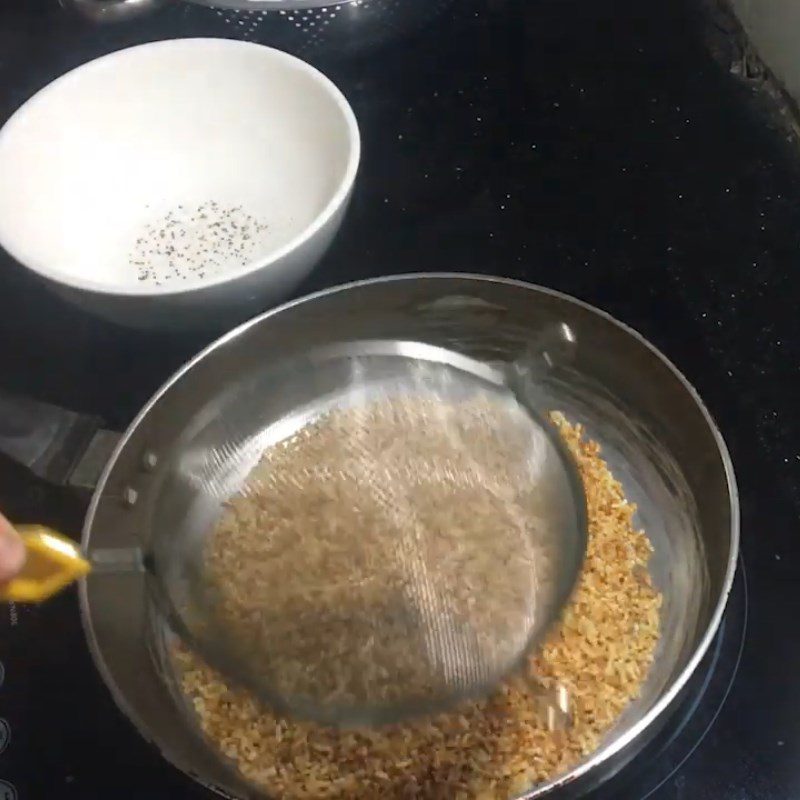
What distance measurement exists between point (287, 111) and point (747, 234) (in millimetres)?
360

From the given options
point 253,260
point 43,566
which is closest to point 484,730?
point 43,566

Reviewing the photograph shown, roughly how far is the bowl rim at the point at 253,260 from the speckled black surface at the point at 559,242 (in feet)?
0.21

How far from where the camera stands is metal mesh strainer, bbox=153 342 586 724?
0.58m

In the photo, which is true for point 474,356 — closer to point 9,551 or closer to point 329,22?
point 329,22

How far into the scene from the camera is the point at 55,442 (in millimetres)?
597

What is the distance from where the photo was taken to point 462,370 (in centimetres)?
72

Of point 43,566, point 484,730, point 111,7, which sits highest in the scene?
point 111,7

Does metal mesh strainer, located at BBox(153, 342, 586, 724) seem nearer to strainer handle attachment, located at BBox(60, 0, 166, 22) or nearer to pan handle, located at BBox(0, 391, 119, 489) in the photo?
pan handle, located at BBox(0, 391, 119, 489)

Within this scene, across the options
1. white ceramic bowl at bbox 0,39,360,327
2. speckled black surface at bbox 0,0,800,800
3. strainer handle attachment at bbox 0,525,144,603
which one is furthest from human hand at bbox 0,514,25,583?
white ceramic bowl at bbox 0,39,360,327

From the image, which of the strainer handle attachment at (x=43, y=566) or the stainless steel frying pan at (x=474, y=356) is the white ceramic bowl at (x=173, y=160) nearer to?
the stainless steel frying pan at (x=474, y=356)

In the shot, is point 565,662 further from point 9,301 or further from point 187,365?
point 9,301

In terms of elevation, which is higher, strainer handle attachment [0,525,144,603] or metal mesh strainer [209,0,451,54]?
metal mesh strainer [209,0,451,54]

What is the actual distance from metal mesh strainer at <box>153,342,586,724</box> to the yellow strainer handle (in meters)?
0.14

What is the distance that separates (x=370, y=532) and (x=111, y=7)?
18.8 inches
